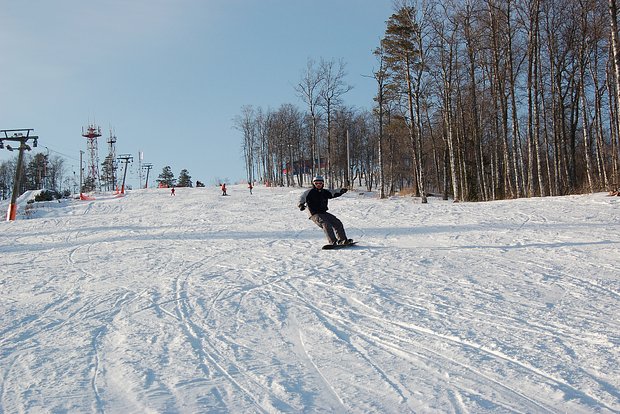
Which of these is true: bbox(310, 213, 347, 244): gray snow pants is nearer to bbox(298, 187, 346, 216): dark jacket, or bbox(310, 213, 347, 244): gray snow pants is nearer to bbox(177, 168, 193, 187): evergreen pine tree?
bbox(298, 187, 346, 216): dark jacket

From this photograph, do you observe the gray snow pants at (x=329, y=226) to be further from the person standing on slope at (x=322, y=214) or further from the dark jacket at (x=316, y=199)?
the dark jacket at (x=316, y=199)

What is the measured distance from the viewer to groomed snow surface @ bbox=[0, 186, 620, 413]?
3883 mm

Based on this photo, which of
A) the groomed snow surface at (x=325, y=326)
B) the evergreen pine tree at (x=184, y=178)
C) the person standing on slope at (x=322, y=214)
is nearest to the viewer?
the groomed snow surface at (x=325, y=326)

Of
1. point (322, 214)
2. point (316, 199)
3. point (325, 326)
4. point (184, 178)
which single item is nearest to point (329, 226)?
point (322, 214)

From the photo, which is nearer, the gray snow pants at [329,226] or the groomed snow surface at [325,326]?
the groomed snow surface at [325,326]

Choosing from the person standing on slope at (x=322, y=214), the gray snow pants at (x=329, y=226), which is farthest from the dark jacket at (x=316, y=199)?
the gray snow pants at (x=329, y=226)

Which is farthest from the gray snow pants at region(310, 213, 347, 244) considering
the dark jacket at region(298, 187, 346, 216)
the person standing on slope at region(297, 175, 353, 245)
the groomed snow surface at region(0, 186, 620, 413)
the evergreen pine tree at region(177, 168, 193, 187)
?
the evergreen pine tree at region(177, 168, 193, 187)

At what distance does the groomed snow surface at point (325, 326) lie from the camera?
12.7 feet

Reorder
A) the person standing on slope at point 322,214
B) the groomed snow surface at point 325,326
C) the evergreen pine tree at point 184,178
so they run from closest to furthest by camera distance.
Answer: the groomed snow surface at point 325,326, the person standing on slope at point 322,214, the evergreen pine tree at point 184,178

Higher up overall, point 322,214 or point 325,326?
point 322,214

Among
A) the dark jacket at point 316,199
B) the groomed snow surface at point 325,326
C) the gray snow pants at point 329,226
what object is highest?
the dark jacket at point 316,199

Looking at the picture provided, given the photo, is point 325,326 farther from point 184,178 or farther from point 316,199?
point 184,178

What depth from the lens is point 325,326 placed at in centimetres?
581

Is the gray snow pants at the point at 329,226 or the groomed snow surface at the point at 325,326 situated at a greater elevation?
the gray snow pants at the point at 329,226
